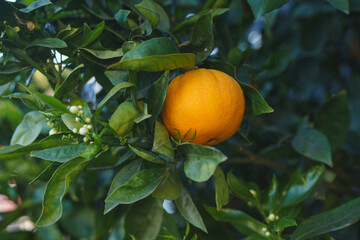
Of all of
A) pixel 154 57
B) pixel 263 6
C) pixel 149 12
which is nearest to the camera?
pixel 154 57

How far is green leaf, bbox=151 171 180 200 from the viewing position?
3.05 feet

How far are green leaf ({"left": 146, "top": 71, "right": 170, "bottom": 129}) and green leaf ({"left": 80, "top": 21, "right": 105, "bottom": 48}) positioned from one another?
21cm

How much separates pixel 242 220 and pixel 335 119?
2.21ft

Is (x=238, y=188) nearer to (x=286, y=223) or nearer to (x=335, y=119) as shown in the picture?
(x=286, y=223)

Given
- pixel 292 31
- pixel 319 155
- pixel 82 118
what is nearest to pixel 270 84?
pixel 292 31

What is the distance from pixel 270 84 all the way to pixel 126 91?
133 centimetres

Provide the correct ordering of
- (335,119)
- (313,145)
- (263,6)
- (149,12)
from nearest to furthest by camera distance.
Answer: (149,12), (263,6), (313,145), (335,119)

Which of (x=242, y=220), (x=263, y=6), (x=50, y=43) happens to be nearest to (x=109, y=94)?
(x=50, y=43)

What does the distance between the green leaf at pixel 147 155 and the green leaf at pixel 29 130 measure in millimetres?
279

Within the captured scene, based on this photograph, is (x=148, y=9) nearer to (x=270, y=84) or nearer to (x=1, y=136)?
(x=1, y=136)

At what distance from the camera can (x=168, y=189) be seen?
0.95 m

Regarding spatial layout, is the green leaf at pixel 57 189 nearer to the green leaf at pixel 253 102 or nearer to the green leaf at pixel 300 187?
the green leaf at pixel 253 102

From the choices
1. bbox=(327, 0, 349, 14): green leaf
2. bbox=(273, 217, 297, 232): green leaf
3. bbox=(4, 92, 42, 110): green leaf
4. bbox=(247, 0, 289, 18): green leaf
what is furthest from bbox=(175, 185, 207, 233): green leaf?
bbox=(327, 0, 349, 14): green leaf

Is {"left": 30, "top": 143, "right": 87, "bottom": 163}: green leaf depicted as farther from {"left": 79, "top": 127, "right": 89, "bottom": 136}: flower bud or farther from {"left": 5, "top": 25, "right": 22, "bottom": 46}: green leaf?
{"left": 5, "top": 25, "right": 22, "bottom": 46}: green leaf
